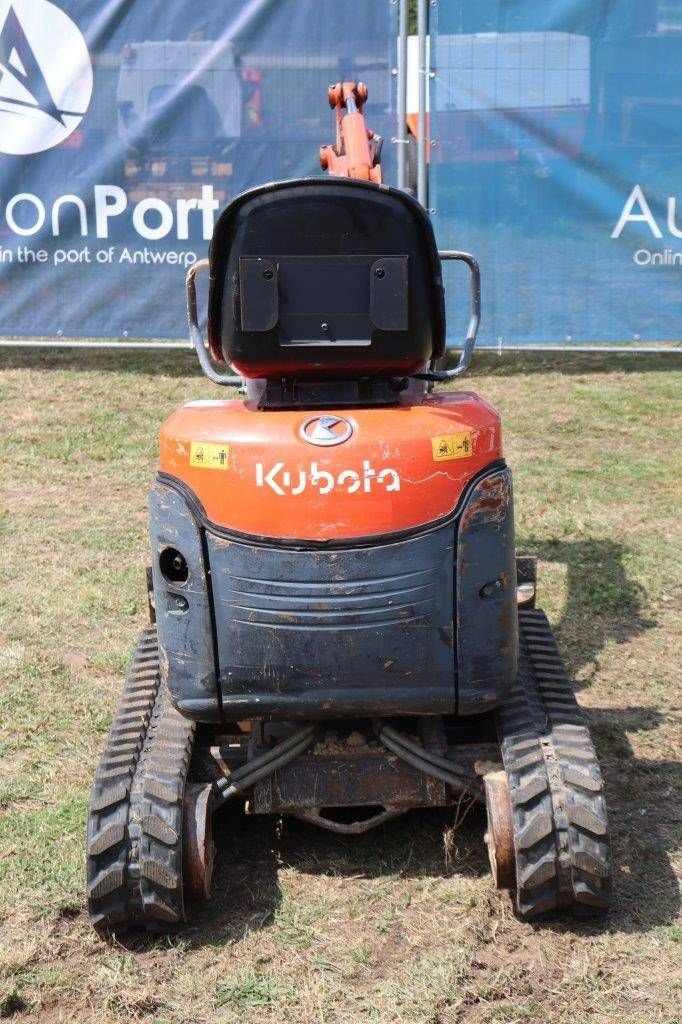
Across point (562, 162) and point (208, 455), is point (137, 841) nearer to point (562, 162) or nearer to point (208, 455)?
point (208, 455)

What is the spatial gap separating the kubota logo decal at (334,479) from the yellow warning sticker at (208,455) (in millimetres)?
151

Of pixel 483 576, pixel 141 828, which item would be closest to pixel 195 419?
pixel 483 576

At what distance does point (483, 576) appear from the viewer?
10.8 ft

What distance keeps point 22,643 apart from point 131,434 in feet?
9.59

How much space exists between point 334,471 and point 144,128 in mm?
5866

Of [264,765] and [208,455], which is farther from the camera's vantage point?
[264,765]

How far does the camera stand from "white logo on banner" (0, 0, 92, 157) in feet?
26.9

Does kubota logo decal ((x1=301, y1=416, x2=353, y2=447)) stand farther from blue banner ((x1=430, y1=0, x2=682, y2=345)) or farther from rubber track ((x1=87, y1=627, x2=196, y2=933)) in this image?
blue banner ((x1=430, y1=0, x2=682, y2=345))

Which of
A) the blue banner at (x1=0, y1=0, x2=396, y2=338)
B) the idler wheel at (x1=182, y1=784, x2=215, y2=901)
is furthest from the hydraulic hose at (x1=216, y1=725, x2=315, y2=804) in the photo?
the blue banner at (x1=0, y1=0, x2=396, y2=338)

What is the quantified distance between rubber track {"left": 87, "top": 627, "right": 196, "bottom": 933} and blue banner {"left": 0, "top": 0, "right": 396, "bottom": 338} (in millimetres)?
5520

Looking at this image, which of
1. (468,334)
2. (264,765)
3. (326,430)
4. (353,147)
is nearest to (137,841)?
(264,765)

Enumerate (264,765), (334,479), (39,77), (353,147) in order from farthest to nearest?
1. (39,77)
2. (353,147)
3. (264,765)
4. (334,479)

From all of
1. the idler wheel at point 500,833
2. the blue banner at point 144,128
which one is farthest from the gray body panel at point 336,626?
the blue banner at point 144,128

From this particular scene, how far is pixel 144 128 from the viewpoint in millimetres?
8328
